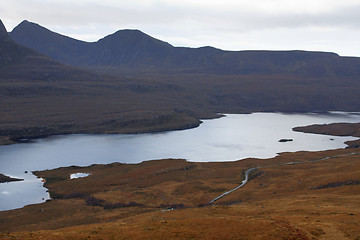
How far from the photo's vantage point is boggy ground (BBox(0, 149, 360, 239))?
4359 cm

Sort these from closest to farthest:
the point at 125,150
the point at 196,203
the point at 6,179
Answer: the point at 196,203 → the point at 6,179 → the point at 125,150

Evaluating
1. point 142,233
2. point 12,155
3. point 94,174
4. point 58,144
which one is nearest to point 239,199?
Result: point 142,233

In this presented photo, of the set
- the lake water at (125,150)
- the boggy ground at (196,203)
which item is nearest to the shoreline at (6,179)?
the lake water at (125,150)

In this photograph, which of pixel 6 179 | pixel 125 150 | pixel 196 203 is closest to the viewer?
pixel 196 203

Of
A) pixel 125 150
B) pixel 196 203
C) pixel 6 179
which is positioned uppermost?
pixel 196 203

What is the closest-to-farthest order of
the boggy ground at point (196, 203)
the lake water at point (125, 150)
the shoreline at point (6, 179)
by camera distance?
1. the boggy ground at point (196, 203)
2. the shoreline at point (6, 179)
3. the lake water at point (125, 150)

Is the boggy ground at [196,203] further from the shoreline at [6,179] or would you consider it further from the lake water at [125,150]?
the lake water at [125,150]

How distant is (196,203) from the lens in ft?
268

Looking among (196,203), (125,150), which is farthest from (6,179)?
(125,150)

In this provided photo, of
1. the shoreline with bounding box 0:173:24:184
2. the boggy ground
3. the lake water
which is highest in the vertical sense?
the boggy ground

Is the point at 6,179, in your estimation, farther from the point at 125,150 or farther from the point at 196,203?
the point at 125,150

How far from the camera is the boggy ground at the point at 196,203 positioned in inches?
1716

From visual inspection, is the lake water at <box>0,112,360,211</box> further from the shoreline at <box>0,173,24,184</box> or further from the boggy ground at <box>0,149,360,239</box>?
the boggy ground at <box>0,149,360,239</box>

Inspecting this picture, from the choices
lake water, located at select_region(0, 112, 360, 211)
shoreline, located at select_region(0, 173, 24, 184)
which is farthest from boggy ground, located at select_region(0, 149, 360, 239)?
lake water, located at select_region(0, 112, 360, 211)
